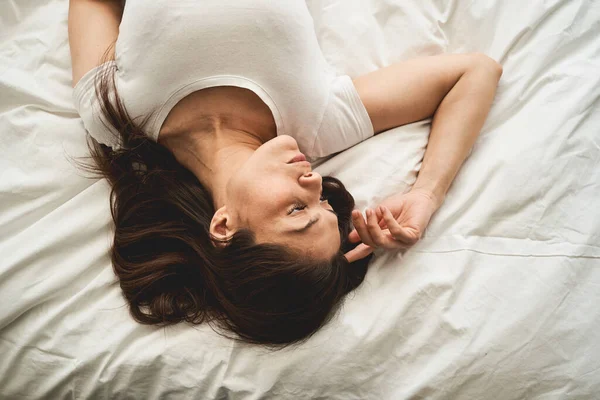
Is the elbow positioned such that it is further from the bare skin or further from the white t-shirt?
the white t-shirt

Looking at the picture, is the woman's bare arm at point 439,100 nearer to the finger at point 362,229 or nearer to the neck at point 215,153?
the finger at point 362,229

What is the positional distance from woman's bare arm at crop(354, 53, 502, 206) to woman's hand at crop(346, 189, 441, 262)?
38mm

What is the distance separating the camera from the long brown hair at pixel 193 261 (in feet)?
2.94

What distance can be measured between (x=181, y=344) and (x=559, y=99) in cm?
98

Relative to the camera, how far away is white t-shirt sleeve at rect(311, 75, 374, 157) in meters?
1.06

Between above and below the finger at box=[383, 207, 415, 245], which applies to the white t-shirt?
above

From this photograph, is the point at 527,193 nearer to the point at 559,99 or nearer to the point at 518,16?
the point at 559,99

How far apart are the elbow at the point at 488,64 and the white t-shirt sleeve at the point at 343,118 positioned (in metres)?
0.30

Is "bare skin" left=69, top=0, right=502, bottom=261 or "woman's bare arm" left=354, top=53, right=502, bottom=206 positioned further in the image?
"woman's bare arm" left=354, top=53, right=502, bottom=206

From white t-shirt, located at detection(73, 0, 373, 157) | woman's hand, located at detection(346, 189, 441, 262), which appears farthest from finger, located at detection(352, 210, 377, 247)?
white t-shirt, located at detection(73, 0, 373, 157)

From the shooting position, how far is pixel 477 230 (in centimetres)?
97

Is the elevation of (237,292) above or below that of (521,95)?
below

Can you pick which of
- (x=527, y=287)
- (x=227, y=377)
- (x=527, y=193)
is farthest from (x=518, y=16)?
(x=227, y=377)

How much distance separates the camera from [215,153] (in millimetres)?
1062
